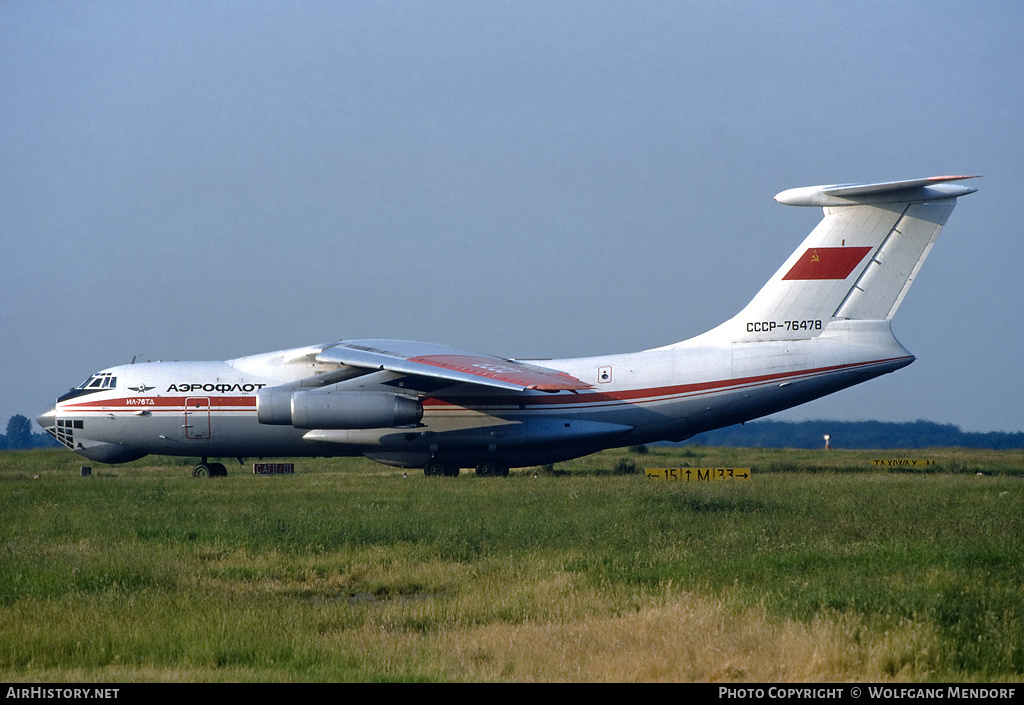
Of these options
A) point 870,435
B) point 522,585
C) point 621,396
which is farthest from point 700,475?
point 870,435

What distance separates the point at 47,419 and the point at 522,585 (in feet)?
59.6

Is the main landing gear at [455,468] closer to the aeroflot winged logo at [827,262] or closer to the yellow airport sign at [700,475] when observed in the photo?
the yellow airport sign at [700,475]

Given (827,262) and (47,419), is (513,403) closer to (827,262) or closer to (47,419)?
(827,262)

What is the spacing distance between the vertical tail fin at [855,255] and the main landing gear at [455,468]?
6167mm

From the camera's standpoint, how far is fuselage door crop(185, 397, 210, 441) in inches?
854

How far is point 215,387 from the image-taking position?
2173 centimetres

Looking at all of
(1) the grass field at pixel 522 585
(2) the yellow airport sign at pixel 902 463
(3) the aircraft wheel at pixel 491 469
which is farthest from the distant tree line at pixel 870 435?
(1) the grass field at pixel 522 585

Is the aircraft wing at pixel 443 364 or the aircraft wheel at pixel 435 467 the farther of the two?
the aircraft wheel at pixel 435 467

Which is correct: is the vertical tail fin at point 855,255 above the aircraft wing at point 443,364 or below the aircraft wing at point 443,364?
above

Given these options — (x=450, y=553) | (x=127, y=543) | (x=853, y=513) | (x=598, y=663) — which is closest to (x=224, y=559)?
(x=127, y=543)

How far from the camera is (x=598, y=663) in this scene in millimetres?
6254

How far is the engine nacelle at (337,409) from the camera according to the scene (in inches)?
776

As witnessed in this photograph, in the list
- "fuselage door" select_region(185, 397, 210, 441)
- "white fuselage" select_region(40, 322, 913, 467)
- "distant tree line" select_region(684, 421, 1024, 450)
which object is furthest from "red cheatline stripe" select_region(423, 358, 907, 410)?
"distant tree line" select_region(684, 421, 1024, 450)
